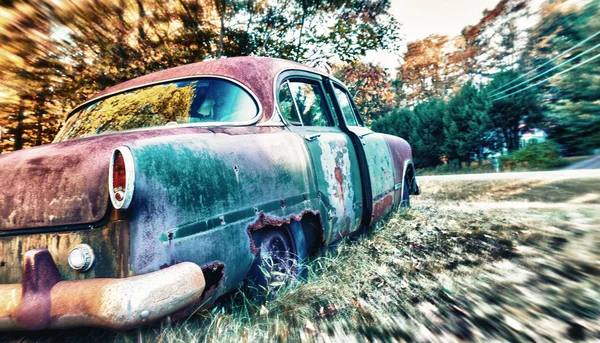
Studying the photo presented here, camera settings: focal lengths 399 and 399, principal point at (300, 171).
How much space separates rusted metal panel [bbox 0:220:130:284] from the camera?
1619mm

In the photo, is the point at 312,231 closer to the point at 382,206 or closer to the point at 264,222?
the point at 264,222

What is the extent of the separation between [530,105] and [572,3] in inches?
149

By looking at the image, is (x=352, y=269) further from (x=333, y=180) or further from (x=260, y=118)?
(x=260, y=118)

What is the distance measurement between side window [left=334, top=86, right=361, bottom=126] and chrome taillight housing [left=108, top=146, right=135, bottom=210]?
2.47m

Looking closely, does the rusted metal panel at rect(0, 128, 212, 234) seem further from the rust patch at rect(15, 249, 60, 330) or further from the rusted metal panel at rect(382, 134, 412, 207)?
the rusted metal panel at rect(382, 134, 412, 207)

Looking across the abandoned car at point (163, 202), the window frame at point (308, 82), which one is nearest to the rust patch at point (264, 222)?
the abandoned car at point (163, 202)

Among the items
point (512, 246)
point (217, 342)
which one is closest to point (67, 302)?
point (217, 342)

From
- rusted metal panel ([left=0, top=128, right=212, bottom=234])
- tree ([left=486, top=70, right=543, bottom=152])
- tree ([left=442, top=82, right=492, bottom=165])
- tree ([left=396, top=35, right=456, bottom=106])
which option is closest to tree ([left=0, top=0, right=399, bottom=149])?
rusted metal panel ([left=0, top=128, right=212, bottom=234])

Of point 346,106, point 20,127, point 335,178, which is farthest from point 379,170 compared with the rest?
point 20,127

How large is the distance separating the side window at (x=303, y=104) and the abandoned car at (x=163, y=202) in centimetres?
4

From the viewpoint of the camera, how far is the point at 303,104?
131 inches

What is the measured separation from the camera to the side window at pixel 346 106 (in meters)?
3.96

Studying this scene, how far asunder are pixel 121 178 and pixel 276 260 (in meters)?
1.14

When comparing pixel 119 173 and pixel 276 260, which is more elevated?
pixel 119 173
